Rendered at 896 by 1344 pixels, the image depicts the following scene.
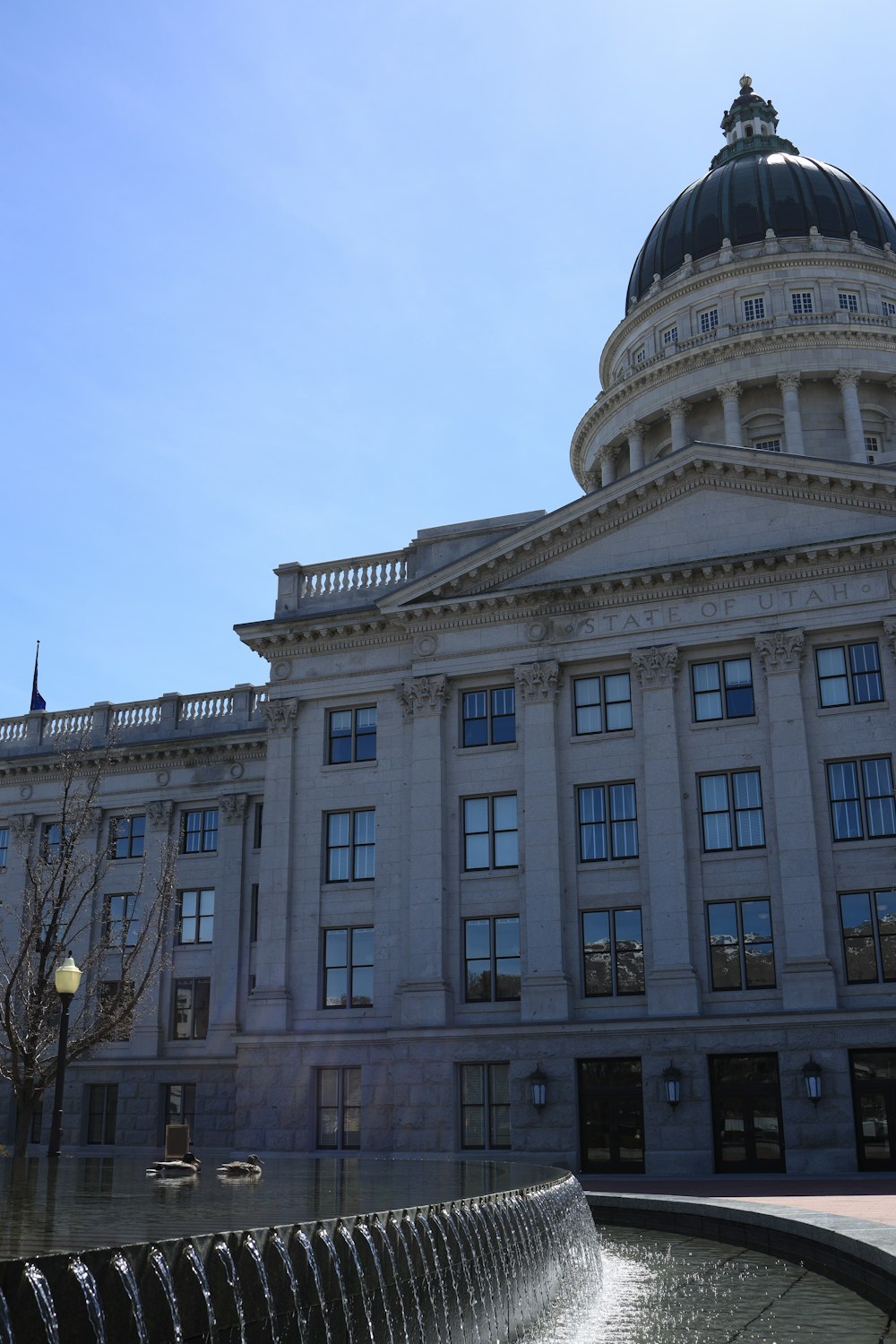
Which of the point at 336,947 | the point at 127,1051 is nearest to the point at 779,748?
the point at 336,947

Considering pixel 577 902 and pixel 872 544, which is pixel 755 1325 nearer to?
pixel 577 902

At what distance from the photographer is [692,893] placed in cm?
3625

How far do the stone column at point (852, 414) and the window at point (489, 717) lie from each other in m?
25.1

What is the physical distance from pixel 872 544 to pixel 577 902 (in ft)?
43.0

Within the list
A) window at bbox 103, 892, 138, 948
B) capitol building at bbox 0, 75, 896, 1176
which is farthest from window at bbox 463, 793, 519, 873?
window at bbox 103, 892, 138, 948

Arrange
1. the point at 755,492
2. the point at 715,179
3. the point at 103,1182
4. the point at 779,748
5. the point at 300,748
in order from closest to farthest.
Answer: the point at 103,1182 → the point at 779,748 → the point at 755,492 → the point at 300,748 → the point at 715,179

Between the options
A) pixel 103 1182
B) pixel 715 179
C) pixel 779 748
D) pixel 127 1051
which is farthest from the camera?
pixel 715 179

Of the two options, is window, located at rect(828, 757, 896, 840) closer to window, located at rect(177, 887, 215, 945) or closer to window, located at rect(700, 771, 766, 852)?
window, located at rect(700, 771, 766, 852)

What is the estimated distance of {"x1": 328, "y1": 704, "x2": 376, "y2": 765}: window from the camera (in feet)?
138

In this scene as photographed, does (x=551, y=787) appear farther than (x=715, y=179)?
No

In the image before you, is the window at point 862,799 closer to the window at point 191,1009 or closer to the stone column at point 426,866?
the stone column at point 426,866

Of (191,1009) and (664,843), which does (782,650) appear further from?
(191,1009)

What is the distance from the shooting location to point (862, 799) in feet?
117

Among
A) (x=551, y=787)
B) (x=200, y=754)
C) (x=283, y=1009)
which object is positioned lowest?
(x=283, y=1009)
